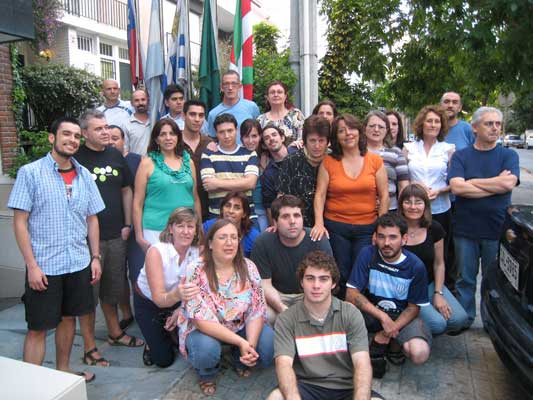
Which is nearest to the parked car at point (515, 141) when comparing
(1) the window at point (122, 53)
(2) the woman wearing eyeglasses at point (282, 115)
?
(1) the window at point (122, 53)

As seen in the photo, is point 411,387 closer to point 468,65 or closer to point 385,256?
point 385,256

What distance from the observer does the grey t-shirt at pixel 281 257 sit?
143 inches

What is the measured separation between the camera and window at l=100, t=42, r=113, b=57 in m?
17.2

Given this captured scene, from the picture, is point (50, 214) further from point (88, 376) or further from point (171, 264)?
point (88, 376)

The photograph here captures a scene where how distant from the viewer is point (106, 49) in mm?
17328

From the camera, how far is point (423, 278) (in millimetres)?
3389

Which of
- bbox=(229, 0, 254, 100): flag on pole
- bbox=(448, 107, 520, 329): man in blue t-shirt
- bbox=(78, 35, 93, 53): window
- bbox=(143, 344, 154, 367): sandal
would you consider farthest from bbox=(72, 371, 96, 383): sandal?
bbox=(78, 35, 93, 53): window

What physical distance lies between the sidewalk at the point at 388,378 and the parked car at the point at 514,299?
47 centimetres

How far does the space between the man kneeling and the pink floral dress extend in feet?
1.65

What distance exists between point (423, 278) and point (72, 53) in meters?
15.2

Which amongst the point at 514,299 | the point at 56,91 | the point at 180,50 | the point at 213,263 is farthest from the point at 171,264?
the point at 56,91

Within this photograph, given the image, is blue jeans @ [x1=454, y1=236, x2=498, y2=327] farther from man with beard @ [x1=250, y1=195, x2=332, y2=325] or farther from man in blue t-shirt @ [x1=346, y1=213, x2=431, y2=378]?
man with beard @ [x1=250, y1=195, x2=332, y2=325]

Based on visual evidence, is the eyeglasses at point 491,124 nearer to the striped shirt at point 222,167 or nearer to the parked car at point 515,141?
the striped shirt at point 222,167

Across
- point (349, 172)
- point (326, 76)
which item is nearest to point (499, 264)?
point (349, 172)
